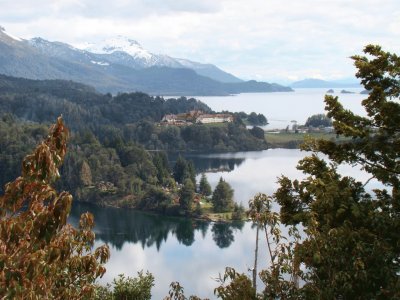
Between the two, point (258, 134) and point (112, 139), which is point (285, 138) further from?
point (112, 139)

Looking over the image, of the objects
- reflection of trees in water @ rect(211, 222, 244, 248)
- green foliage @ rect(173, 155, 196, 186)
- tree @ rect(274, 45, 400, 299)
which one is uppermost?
tree @ rect(274, 45, 400, 299)

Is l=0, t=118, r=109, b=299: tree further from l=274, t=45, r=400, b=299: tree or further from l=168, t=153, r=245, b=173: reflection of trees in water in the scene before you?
l=168, t=153, r=245, b=173: reflection of trees in water

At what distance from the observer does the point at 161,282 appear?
1171 inches

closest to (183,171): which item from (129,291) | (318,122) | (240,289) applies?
(129,291)

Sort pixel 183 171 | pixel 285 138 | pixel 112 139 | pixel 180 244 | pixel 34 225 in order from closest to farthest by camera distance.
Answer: pixel 34 225 → pixel 180 244 → pixel 183 171 → pixel 112 139 → pixel 285 138

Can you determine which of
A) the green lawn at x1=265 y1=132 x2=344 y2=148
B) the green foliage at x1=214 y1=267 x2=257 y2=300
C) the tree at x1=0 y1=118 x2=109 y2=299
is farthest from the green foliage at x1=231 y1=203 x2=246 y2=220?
the green lawn at x1=265 y1=132 x2=344 y2=148

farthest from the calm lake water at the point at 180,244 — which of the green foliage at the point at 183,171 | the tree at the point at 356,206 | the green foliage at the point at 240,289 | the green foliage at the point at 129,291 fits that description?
the green foliage at the point at 240,289

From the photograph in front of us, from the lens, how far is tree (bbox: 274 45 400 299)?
7098 millimetres

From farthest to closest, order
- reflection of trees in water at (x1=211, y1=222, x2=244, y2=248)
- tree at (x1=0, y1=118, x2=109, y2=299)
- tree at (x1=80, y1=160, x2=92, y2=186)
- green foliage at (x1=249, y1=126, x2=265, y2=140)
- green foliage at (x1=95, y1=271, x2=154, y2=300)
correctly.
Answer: green foliage at (x1=249, y1=126, x2=265, y2=140) < tree at (x1=80, y1=160, x2=92, y2=186) < reflection of trees in water at (x1=211, y1=222, x2=244, y2=248) < green foliage at (x1=95, y1=271, x2=154, y2=300) < tree at (x1=0, y1=118, x2=109, y2=299)

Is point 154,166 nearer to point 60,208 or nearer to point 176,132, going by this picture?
point 176,132

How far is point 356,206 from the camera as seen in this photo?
337 inches

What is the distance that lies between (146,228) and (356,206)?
1489 inches

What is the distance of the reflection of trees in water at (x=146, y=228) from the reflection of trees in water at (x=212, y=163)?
2274 cm

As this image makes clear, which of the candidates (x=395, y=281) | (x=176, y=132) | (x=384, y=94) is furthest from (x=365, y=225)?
(x=176, y=132)
